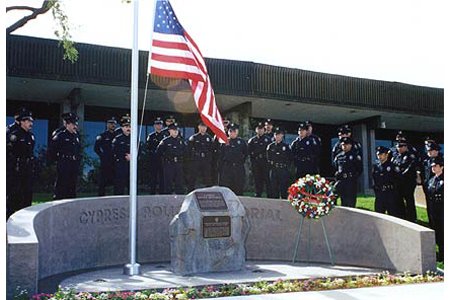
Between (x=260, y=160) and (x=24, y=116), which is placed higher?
(x=24, y=116)

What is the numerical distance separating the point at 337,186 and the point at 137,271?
16.5 ft

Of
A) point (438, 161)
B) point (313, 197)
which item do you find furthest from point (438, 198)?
point (313, 197)

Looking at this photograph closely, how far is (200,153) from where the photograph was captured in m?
11.0

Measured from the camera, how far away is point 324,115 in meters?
20.0

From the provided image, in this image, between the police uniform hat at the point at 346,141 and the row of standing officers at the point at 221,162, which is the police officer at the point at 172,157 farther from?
the police uniform hat at the point at 346,141

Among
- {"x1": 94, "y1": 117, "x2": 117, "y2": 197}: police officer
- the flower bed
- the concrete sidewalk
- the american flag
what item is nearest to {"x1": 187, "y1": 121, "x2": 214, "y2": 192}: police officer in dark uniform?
{"x1": 94, "y1": 117, "x2": 117, "y2": 197}: police officer

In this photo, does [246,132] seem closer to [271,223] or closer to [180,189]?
[180,189]

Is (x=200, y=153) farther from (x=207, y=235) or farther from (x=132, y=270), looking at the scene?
(x=132, y=270)

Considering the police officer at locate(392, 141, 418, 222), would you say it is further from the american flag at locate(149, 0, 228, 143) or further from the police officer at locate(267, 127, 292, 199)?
the american flag at locate(149, 0, 228, 143)

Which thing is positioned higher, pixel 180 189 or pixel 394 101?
pixel 394 101

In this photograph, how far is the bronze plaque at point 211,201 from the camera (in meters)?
7.44

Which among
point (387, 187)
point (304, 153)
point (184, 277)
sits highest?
point (304, 153)

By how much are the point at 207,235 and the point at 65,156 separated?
356cm
